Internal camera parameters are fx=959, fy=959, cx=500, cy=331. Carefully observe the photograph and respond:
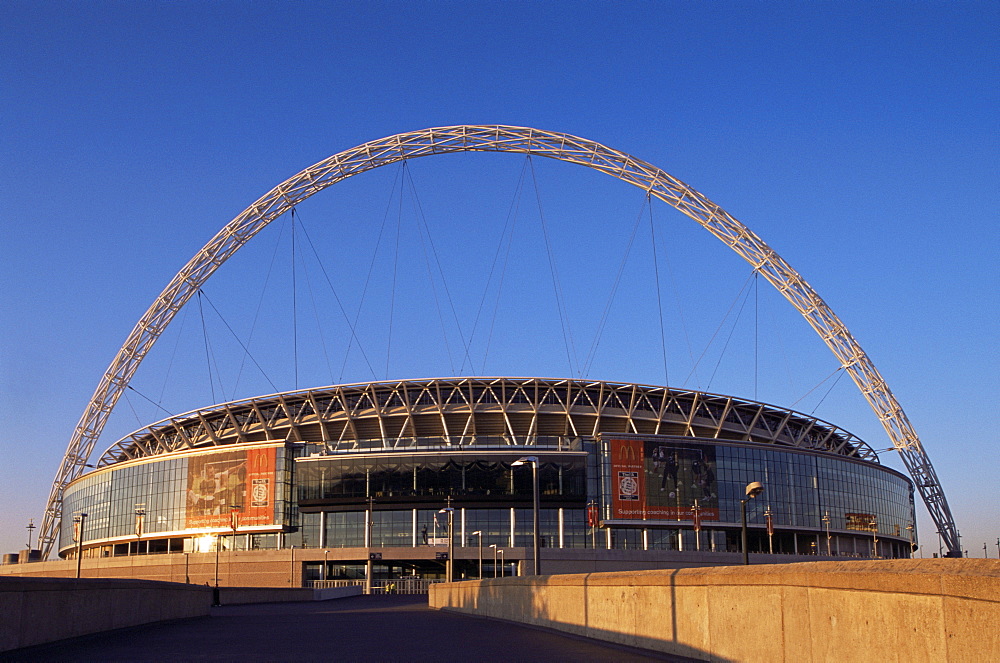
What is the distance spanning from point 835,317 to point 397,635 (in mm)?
88207

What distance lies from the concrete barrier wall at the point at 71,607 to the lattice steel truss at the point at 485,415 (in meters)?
65.1

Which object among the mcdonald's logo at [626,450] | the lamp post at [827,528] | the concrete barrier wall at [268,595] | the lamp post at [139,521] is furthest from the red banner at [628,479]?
the lamp post at [139,521]

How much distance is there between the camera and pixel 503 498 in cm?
9456

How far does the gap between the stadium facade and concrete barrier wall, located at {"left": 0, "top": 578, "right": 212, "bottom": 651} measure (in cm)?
6261

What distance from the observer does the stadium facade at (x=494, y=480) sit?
93875mm

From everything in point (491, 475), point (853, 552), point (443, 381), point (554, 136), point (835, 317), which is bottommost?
point (853, 552)

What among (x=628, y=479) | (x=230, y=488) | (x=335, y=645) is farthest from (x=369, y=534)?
(x=335, y=645)

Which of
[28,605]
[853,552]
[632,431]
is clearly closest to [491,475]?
[632,431]

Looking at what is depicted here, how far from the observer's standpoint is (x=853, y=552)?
101938mm

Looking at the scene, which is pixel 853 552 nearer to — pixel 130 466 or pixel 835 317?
pixel 835 317

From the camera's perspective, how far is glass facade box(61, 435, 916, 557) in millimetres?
94125

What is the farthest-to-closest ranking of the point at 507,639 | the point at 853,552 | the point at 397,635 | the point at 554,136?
1. the point at 853,552
2. the point at 554,136
3. the point at 397,635
4. the point at 507,639

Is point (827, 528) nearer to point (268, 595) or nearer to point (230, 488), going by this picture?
point (268, 595)

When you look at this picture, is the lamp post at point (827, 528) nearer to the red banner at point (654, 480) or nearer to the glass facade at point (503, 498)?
the glass facade at point (503, 498)
